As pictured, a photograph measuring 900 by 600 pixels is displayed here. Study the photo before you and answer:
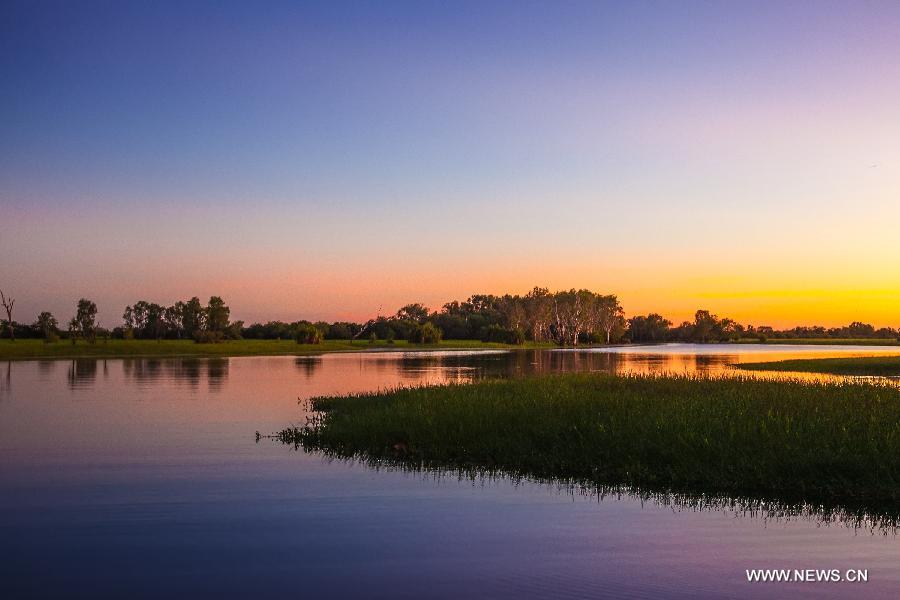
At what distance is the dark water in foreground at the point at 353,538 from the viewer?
39.5 ft

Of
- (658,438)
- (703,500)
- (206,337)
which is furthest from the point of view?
(206,337)

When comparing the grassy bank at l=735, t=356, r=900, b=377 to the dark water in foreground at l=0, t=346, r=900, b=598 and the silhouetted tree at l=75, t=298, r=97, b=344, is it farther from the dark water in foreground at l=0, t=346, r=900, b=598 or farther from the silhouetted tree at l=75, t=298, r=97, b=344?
the silhouetted tree at l=75, t=298, r=97, b=344

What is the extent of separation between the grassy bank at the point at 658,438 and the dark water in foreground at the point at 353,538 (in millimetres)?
2140

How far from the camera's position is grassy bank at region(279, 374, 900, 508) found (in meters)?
18.5

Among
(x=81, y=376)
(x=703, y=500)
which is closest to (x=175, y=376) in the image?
(x=81, y=376)

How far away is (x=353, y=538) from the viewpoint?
1469 cm

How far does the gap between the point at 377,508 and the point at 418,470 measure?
14.9ft

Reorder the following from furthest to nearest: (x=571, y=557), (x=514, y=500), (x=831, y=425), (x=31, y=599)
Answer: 1. (x=831, y=425)
2. (x=514, y=500)
3. (x=571, y=557)
4. (x=31, y=599)

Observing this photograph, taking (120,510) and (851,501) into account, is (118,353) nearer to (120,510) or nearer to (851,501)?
(120,510)

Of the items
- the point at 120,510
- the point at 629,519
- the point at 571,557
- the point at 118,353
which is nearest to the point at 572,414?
the point at 629,519

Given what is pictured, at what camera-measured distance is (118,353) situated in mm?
104812

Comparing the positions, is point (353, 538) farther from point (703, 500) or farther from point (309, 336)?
point (309, 336)

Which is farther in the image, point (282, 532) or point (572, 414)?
point (572, 414)

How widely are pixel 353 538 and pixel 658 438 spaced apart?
1065 cm
